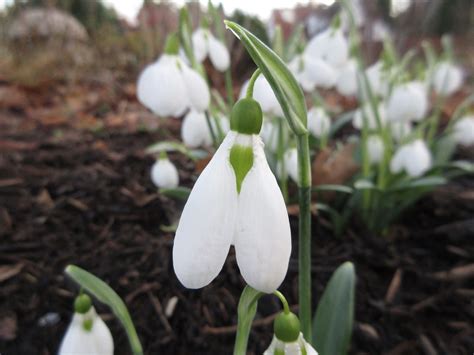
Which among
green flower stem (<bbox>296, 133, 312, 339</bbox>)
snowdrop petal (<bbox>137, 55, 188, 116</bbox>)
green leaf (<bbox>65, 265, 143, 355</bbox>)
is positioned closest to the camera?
green flower stem (<bbox>296, 133, 312, 339</bbox>)

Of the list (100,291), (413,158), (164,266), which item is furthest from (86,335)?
(413,158)

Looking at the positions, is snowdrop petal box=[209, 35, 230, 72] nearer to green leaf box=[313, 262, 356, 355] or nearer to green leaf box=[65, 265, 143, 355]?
green leaf box=[313, 262, 356, 355]

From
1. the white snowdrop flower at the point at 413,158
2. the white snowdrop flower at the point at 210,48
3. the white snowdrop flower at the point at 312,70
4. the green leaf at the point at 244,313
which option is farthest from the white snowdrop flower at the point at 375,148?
the green leaf at the point at 244,313

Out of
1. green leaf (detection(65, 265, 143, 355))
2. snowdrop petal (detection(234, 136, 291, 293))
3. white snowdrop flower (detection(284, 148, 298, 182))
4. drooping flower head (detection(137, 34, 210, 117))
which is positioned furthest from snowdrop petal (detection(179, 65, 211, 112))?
snowdrop petal (detection(234, 136, 291, 293))

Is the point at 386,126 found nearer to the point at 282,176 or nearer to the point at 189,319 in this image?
the point at 282,176

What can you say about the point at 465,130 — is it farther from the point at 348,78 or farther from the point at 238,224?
the point at 238,224

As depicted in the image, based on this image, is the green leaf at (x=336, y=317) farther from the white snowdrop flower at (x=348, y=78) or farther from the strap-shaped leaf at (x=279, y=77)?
the white snowdrop flower at (x=348, y=78)
